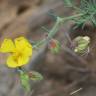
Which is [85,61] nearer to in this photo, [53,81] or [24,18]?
[53,81]

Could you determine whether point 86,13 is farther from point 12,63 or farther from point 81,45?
point 12,63

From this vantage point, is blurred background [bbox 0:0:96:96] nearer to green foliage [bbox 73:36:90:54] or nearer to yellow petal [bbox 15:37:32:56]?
green foliage [bbox 73:36:90:54]

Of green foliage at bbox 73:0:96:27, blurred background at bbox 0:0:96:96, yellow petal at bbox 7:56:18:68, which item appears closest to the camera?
yellow petal at bbox 7:56:18:68

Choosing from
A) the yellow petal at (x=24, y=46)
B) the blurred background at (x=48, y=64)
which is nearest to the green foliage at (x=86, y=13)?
the yellow petal at (x=24, y=46)

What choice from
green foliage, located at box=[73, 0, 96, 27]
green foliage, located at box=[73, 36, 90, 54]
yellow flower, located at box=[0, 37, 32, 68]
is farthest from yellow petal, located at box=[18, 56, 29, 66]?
green foliage, located at box=[73, 0, 96, 27]

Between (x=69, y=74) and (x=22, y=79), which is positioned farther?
(x=69, y=74)

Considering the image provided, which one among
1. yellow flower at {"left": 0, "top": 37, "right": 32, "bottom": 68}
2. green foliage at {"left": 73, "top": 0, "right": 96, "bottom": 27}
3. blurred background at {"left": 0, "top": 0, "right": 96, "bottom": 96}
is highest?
green foliage at {"left": 73, "top": 0, "right": 96, "bottom": 27}

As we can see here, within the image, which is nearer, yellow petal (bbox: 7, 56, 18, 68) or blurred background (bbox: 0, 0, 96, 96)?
yellow petal (bbox: 7, 56, 18, 68)

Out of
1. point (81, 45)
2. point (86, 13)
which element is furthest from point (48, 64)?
point (81, 45)

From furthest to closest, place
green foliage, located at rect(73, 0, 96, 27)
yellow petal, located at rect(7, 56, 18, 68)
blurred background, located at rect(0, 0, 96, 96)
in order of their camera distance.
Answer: blurred background, located at rect(0, 0, 96, 96), green foliage, located at rect(73, 0, 96, 27), yellow petal, located at rect(7, 56, 18, 68)

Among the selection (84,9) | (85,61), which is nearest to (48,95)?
(85,61)
